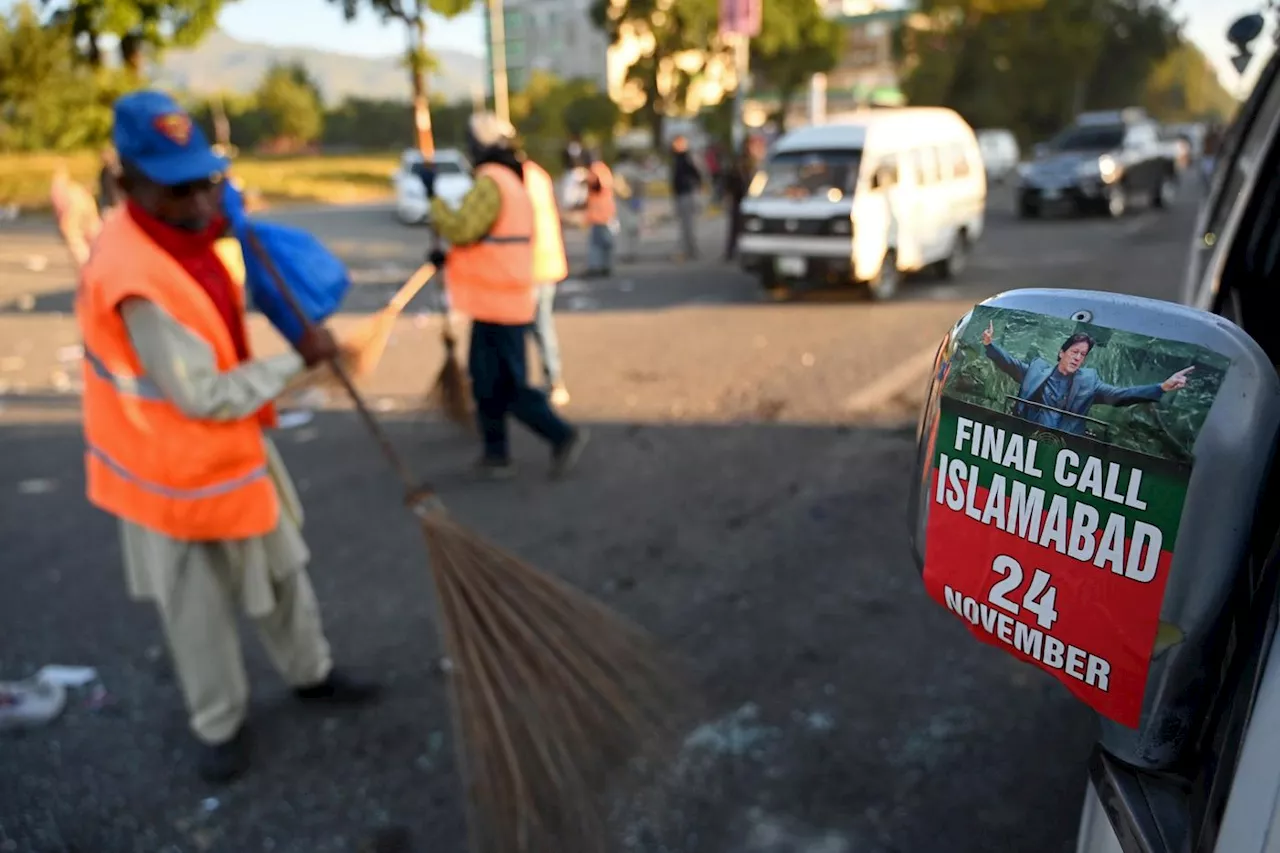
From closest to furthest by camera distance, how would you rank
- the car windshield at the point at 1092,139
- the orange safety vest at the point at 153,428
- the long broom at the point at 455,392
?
the orange safety vest at the point at 153,428, the long broom at the point at 455,392, the car windshield at the point at 1092,139

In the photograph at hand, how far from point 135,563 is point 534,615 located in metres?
1.17

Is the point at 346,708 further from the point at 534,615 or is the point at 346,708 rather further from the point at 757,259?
the point at 757,259

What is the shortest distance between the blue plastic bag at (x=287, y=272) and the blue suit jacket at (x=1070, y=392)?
2.22 meters

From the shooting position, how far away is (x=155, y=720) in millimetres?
3250

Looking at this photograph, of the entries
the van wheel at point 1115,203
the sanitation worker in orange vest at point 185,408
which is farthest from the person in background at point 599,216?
the van wheel at point 1115,203

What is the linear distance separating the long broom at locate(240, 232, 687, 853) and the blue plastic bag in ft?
0.17

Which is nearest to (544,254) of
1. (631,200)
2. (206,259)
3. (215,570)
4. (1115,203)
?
(206,259)

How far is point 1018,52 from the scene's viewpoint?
142 feet

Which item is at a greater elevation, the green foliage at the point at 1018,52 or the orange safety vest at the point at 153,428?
the green foliage at the point at 1018,52

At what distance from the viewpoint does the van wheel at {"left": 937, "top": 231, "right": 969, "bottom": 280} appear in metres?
11.7

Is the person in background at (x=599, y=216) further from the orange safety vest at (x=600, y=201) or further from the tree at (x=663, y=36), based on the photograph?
the tree at (x=663, y=36)

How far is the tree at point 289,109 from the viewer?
51.9 meters

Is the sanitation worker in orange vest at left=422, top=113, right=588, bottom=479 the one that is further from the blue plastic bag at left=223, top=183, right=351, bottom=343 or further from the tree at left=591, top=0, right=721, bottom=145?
the tree at left=591, top=0, right=721, bottom=145

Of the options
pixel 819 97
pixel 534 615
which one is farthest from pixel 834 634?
pixel 819 97
